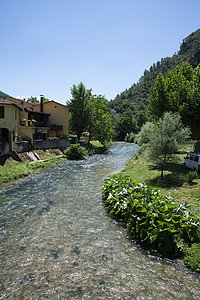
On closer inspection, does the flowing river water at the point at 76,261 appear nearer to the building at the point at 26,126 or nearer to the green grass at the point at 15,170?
the green grass at the point at 15,170

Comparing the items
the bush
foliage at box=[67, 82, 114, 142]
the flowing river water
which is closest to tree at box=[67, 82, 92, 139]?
foliage at box=[67, 82, 114, 142]

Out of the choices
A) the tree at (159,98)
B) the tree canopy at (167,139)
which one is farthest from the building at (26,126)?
the tree at (159,98)

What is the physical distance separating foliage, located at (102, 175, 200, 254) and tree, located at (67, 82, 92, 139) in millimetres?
41872

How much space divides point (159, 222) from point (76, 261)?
14.4ft

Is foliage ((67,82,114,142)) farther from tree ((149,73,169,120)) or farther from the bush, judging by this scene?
tree ((149,73,169,120))

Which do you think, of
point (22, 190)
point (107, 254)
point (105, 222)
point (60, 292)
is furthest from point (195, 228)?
point (22, 190)

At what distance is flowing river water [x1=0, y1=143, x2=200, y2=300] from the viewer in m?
6.65

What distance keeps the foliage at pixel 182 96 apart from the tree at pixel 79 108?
996 inches

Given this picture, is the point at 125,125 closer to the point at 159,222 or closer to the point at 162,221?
the point at 162,221

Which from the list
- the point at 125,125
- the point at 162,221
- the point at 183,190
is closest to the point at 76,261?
the point at 162,221

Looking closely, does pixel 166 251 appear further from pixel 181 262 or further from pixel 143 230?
pixel 143 230

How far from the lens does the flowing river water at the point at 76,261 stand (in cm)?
665

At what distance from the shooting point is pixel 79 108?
170ft

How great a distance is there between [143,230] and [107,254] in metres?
2.26
